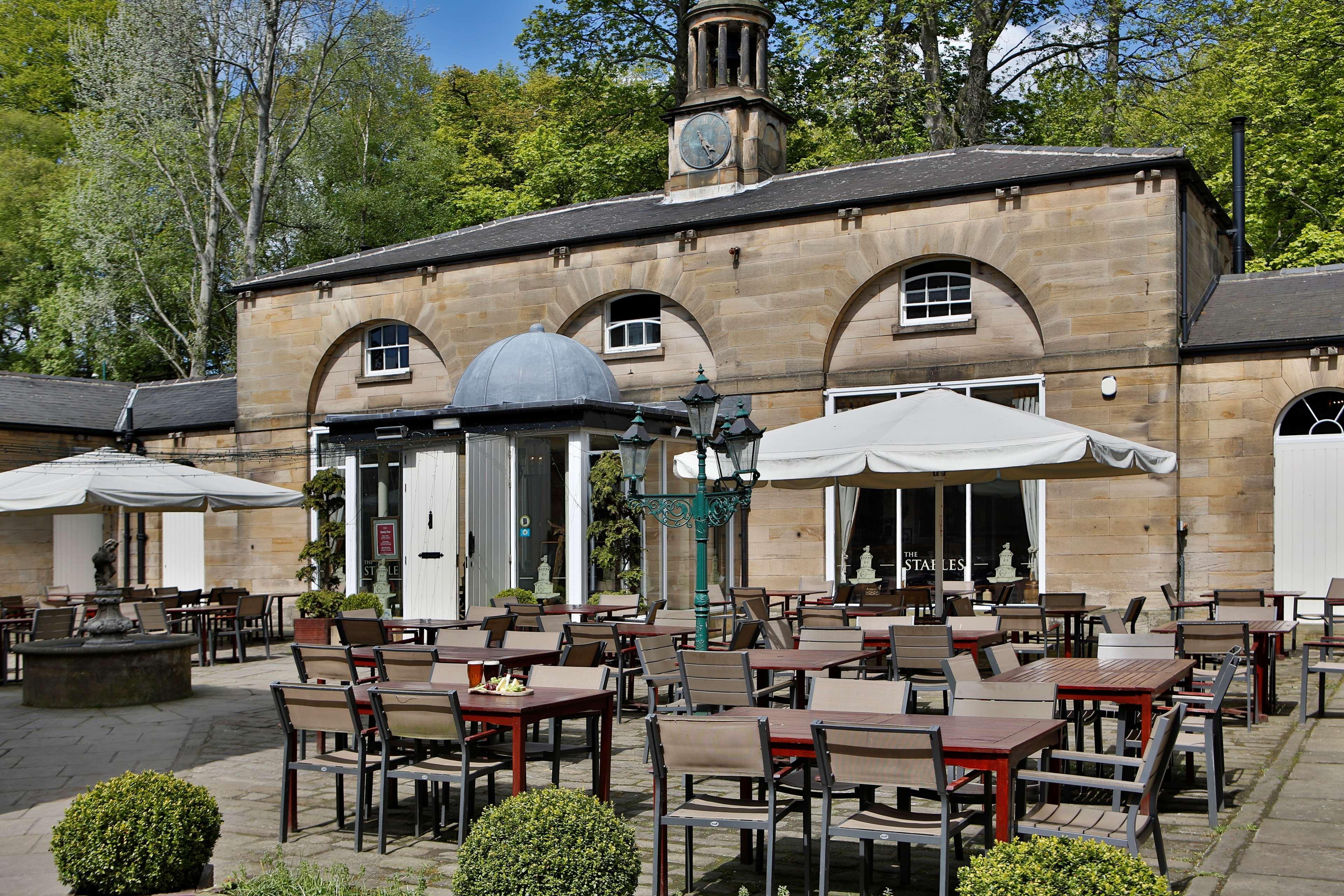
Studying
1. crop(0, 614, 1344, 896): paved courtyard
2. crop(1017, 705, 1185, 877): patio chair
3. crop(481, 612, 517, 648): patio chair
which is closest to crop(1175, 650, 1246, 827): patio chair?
crop(0, 614, 1344, 896): paved courtyard

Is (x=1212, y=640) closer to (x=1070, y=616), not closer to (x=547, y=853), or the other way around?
(x=1070, y=616)

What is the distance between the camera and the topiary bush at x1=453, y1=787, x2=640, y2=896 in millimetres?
4738

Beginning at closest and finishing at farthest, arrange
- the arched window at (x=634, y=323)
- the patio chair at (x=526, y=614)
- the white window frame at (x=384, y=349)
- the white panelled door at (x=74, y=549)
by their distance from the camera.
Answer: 1. the patio chair at (x=526, y=614)
2. the arched window at (x=634, y=323)
3. the white window frame at (x=384, y=349)
4. the white panelled door at (x=74, y=549)


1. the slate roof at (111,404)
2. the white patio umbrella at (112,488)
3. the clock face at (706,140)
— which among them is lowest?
the white patio umbrella at (112,488)

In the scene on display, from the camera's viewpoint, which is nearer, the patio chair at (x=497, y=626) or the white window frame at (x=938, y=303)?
the patio chair at (x=497, y=626)

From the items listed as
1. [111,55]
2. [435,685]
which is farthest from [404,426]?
[111,55]

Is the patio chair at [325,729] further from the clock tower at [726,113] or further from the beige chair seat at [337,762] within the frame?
the clock tower at [726,113]

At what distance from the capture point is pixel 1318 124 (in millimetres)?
26594

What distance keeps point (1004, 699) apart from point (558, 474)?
11.7m

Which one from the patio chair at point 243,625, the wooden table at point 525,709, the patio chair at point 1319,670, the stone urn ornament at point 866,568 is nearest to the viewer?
the wooden table at point 525,709

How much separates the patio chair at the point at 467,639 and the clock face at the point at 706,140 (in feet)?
48.2

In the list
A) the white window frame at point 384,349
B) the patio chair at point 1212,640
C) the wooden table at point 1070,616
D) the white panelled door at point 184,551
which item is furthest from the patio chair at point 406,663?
the white panelled door at point 184,551

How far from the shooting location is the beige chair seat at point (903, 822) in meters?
5.40

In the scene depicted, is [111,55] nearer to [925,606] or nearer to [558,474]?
[558,474]
